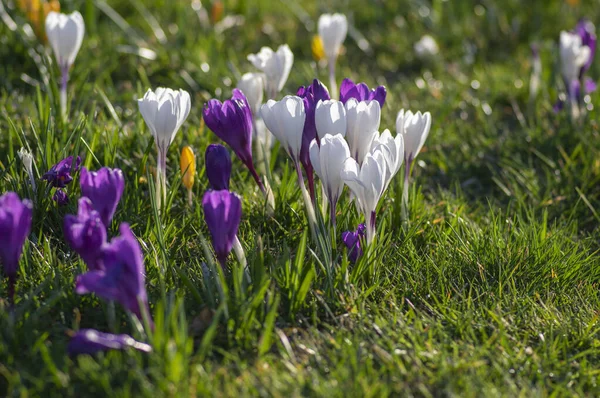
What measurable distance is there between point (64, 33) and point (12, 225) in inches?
54.5

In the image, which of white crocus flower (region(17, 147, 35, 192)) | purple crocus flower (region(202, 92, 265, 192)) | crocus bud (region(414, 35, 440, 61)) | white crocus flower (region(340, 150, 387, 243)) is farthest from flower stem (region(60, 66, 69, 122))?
crocus bud (region(414, 35, 440, 61))

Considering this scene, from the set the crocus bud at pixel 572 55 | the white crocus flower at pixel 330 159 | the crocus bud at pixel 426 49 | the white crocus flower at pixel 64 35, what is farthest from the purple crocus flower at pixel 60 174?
the crocus bud at pixel 426 49

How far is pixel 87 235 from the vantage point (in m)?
1.91

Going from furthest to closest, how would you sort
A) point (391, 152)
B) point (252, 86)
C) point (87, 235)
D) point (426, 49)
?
point (426, 49) < point (252, 86) < point (391, 152) < point (87, 235)

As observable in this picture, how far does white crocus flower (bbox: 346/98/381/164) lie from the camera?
2246 millimetres

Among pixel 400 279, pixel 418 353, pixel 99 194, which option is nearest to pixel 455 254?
pixel 400 279

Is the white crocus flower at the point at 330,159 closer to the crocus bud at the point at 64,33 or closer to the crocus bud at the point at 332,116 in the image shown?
the crocus bud at the point at 332,116

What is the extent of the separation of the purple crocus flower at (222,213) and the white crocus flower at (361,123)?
0.49m

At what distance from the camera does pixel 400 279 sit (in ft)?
8.02

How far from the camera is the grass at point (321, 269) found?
1.93m

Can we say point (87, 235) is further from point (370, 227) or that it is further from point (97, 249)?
point (370, 227)

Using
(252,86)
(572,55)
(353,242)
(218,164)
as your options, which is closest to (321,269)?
(353,242)

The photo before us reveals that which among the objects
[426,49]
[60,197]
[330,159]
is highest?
[426,49]

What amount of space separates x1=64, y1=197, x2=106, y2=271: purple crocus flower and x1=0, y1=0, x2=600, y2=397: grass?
0.18m
